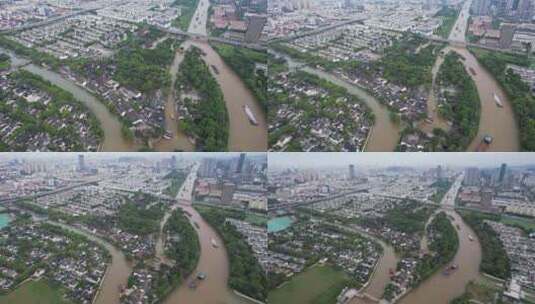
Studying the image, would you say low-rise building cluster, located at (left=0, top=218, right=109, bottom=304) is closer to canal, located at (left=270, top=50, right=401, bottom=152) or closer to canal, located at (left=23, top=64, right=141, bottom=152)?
canal, located at (left=23, top=64, right=141, bottom=152)

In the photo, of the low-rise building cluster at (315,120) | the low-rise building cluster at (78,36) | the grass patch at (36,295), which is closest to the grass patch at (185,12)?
the low-rise building cluster at (78,36)

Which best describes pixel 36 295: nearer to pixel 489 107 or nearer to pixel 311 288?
pixel 311 288

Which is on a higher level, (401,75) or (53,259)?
(401,75)

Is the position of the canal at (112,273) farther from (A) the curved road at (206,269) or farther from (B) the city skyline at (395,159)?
(B) the city skyline at (395,159)

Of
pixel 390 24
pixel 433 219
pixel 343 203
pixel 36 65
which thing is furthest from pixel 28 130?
Answer: pixel 433 219

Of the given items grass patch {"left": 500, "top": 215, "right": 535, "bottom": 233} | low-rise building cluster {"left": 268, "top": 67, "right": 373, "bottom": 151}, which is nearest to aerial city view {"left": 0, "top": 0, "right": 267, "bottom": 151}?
low-rise building cluster {"left": 268, "top": 67, "right": 373, "bottom": 151}

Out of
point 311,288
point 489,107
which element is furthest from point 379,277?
point 489,107
